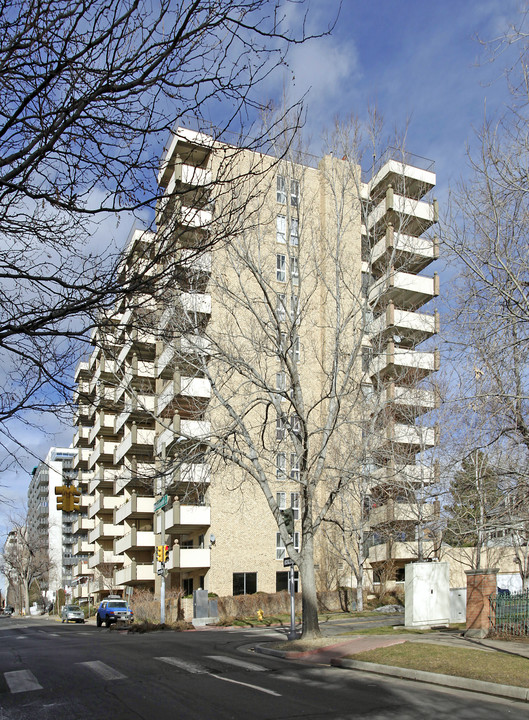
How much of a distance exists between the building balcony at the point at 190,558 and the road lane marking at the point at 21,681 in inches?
873

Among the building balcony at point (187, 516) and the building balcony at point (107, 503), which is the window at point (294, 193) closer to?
the building balcony at point (187, 516)

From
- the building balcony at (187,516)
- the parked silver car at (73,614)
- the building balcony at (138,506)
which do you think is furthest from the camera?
the parked silver car at (73,614)

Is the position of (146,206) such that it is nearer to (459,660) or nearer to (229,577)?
(459,660)

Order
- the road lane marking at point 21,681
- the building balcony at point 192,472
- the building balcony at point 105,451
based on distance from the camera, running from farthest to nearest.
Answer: the building balcony at point 105,451
the building balcony at point 192,472
the road lane marking at point 21,681

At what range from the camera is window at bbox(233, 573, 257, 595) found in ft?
122

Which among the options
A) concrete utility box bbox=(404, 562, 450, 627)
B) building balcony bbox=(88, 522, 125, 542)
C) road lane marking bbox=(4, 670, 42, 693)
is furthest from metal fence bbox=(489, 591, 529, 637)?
building balcony bbox=(88, 522, 125, 542)

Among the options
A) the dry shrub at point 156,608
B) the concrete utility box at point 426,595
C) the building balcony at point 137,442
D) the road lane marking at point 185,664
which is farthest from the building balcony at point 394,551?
the road lane marking at point 185,664

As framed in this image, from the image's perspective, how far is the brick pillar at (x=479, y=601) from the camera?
17.3 meters

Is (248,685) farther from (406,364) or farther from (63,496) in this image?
(406,364)

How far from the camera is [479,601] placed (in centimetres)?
1752

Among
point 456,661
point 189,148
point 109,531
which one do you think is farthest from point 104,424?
point 189,148

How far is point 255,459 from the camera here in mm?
19547

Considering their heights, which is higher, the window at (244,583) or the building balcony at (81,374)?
the building balcony at (81,374)

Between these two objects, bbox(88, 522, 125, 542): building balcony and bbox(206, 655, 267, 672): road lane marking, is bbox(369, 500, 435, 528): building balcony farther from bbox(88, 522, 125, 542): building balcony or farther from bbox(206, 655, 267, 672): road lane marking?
bbox(88, 522, 125, 542): building balcony
